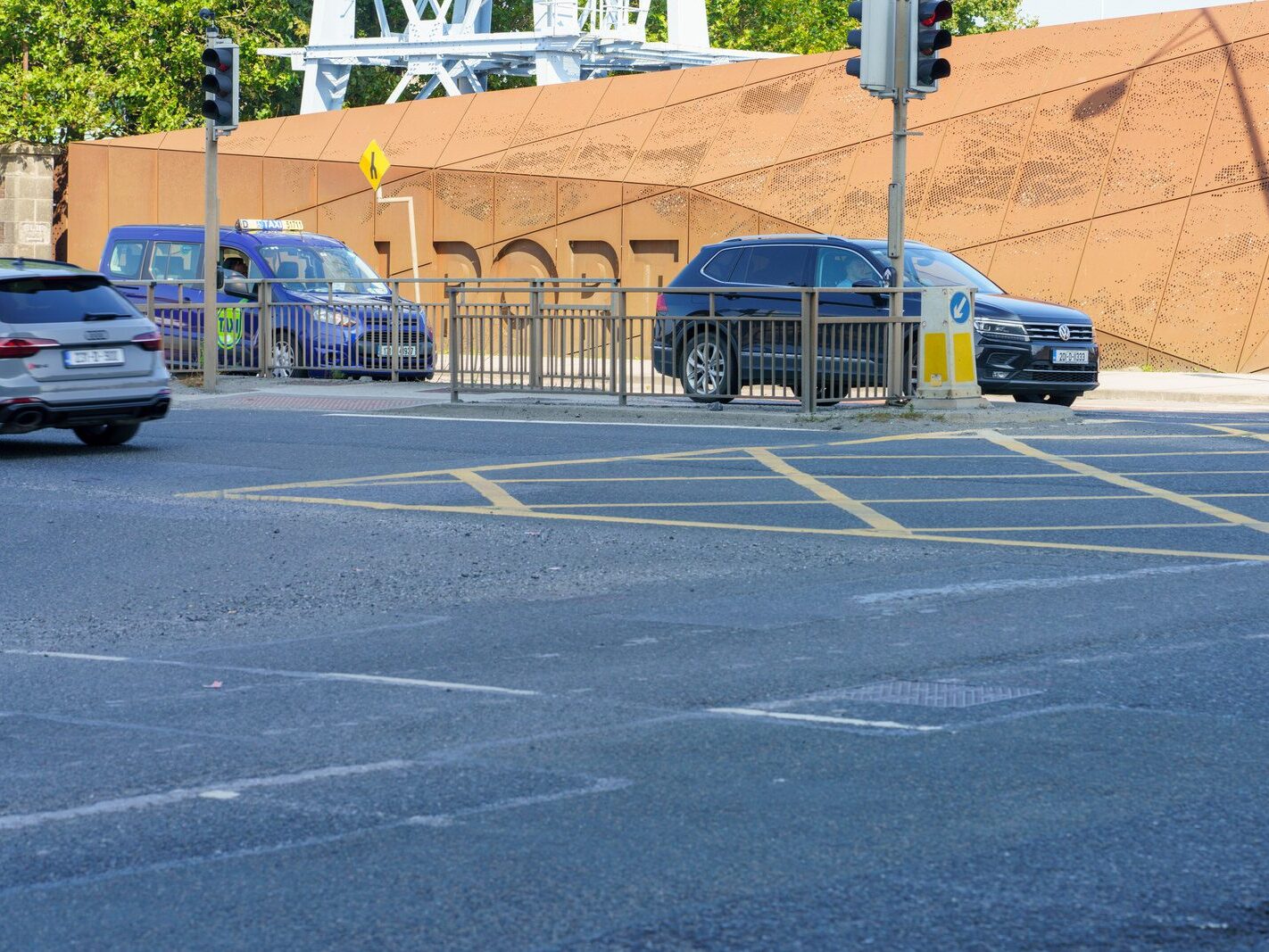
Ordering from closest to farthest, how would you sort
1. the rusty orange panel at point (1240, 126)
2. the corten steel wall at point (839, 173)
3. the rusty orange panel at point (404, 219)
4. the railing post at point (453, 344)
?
1. the railing post at point (453, 344)
2. the rusty orange panel at point (1240, 126)
3. the corten steel wall at point (839, 173)
4. the rusty orange panel at point (404, 219)

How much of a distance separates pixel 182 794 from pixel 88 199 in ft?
115

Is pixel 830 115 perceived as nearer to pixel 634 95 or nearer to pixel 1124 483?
Result: pixel 634 95

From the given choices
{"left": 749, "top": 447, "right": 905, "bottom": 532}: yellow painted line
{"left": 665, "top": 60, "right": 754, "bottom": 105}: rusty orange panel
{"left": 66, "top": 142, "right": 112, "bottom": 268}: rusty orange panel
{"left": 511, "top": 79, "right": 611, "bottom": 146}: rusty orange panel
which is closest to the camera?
{"left": 749, "top": 447, "right": 905, "bottom": 532}: yellow painted line

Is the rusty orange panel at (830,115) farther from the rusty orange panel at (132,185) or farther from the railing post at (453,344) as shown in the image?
the rusty orange panel at (132,185)

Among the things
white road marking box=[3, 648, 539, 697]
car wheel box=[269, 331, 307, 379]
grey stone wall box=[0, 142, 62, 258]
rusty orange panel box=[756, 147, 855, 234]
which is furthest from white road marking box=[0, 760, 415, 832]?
grey stone wall box=[0, 142, 62, 258]

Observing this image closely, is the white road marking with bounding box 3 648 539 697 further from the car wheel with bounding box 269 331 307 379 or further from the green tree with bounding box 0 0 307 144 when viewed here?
the green tree with bounding box 0 0 307 144

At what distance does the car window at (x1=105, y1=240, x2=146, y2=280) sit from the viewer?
2467 centimetres

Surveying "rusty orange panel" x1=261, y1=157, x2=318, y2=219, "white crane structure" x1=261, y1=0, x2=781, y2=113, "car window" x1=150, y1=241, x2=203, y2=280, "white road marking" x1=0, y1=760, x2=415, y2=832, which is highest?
"white crane structure" x1=261, y1=0, x2=781, y2=113

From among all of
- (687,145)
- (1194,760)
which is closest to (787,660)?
(1194,760)

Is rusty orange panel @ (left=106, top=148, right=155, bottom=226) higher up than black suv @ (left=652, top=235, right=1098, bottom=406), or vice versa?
rusty orange panel @ (left=106, top=148, right=155, bottom=226)

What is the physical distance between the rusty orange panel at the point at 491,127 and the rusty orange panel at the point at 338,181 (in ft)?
6.16

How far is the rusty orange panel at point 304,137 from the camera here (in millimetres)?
36188

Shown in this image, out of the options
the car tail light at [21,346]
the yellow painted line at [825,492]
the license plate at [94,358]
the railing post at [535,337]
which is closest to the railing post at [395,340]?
the railing post at [535,337]

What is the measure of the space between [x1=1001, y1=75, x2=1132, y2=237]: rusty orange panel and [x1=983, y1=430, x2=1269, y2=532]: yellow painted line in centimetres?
1152
